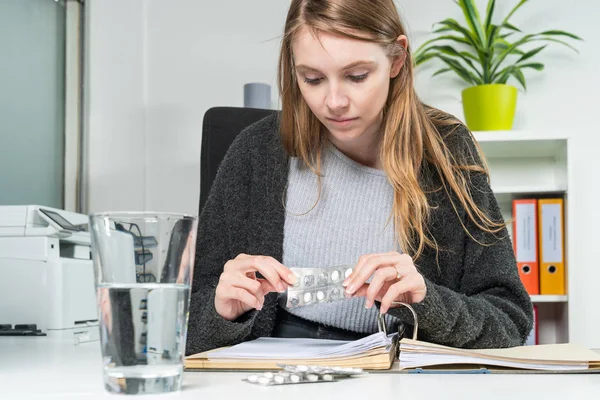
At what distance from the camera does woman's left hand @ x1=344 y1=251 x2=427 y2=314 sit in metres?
0.81

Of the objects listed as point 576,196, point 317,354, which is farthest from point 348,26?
point 576,196

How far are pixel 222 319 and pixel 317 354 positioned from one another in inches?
9.8

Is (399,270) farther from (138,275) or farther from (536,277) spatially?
(536,277)

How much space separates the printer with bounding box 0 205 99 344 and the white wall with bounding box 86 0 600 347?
1.07 metres

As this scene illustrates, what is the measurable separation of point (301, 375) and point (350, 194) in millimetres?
705

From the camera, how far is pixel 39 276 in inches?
65.4

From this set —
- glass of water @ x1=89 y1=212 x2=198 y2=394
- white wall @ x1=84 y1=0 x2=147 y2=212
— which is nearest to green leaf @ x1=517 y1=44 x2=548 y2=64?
white wall @ x1=84 y1=0 x2=147 y2=212

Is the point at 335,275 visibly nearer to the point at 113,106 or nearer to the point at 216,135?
the point at 216,135

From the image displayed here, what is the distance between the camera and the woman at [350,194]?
3.75ft

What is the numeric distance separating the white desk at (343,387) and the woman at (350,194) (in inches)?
11.4

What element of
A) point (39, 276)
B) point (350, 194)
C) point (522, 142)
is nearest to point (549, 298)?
point (522, 142)

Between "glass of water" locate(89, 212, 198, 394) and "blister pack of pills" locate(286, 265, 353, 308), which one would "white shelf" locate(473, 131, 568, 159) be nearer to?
"blister pack of pills" locate(286, 265, 353, 308)

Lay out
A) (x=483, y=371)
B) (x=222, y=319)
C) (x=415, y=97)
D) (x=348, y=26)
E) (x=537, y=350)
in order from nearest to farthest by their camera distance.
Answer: (x=483, y=371) → (x=537, y=350) → (x=222, y=319) → (x=348, y=26) → (x=415, y=97)

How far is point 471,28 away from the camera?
2568mm
